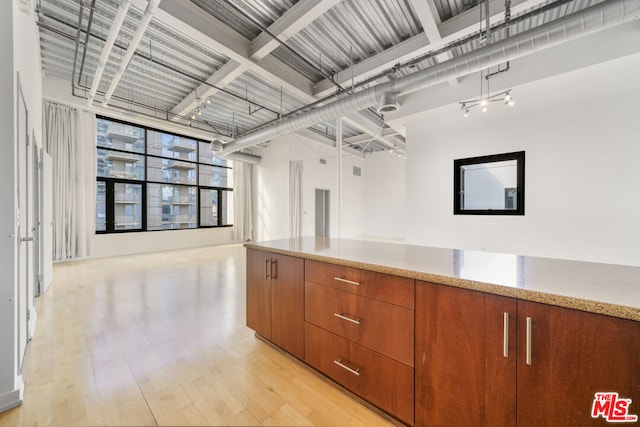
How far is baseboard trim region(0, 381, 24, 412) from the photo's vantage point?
4.91ft

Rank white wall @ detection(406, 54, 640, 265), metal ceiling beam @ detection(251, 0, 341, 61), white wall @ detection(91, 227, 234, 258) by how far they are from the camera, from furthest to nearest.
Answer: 1. white wall @ detection(91, 227, 234, 258)
2. white wall @ detection(406, 54, 640, 265)
3. metal ceiling beam @ detection(251, 0, 341, 61)

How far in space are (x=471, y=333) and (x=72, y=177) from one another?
7491 millimetres

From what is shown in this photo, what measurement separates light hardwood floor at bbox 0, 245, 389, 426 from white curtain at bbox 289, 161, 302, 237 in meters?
4.41

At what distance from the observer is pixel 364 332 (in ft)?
4.82

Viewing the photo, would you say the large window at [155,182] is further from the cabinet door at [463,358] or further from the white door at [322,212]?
the cabinet door at [463,358]

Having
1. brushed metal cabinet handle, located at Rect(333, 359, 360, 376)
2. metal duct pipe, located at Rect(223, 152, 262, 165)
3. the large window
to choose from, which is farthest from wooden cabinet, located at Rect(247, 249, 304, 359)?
metal duct pipe, located at Rect(223, 152, 262, 165)

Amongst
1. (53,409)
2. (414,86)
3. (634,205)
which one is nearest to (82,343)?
(53,409)

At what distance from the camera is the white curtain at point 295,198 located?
25.7ft

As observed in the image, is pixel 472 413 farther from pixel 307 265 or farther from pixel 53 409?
pixel 53 409

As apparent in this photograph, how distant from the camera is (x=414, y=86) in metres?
3.40

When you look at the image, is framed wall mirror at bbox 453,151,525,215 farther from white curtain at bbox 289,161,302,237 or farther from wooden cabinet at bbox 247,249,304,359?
white curtain at bbox 289,161,302,237

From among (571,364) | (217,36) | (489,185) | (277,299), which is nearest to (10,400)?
(277,299)

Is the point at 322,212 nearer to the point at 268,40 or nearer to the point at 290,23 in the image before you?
the point at 268,40

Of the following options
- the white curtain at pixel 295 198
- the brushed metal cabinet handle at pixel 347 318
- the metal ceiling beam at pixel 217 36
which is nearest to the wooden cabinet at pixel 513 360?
the brushed metal cabinet handle at pixel 347 318
